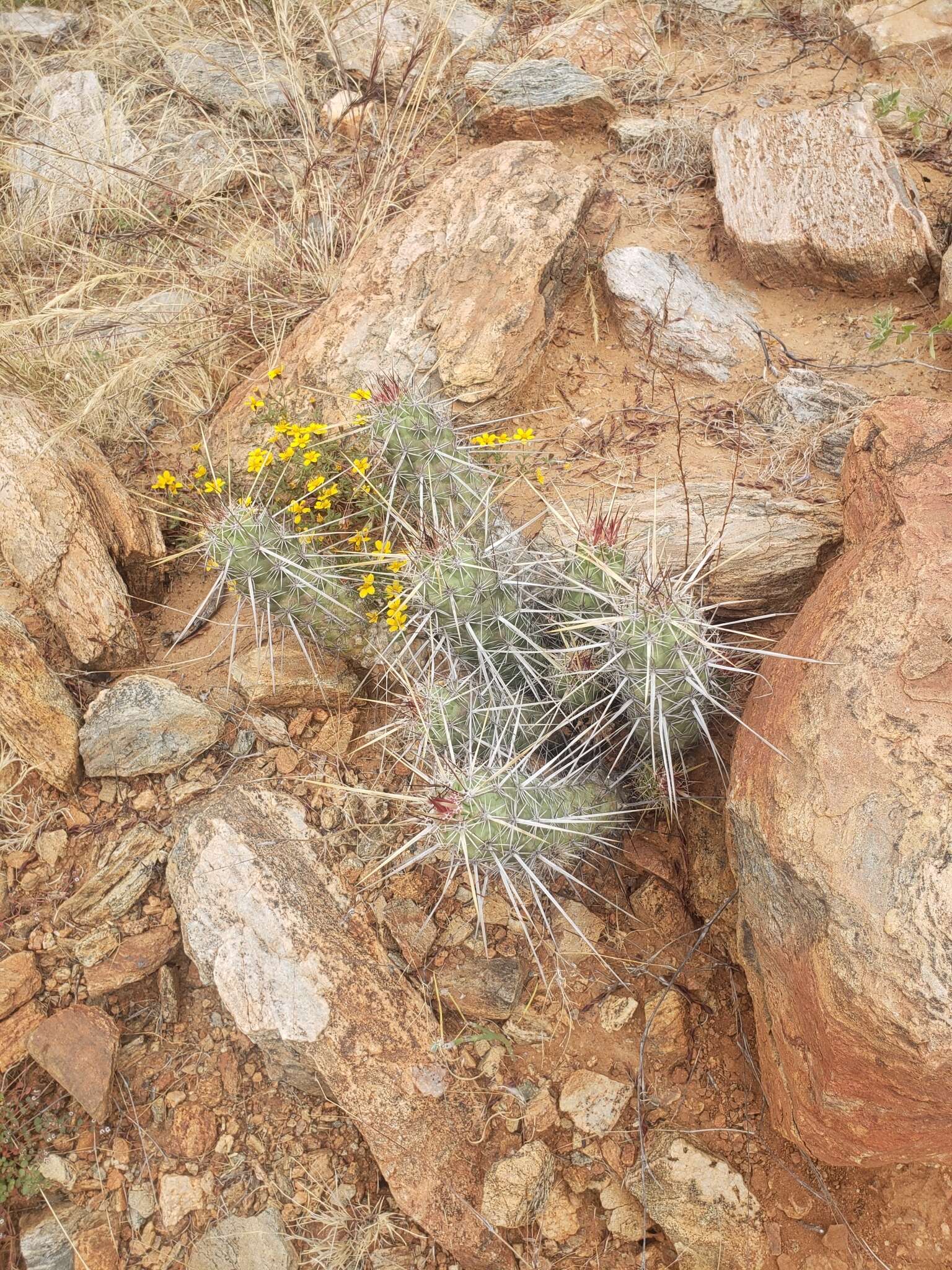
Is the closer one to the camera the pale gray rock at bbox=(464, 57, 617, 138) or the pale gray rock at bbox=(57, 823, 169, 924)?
the pale gray rock at bbox=(57, 823, 169, 924)

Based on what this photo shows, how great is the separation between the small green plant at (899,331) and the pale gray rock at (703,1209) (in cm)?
261

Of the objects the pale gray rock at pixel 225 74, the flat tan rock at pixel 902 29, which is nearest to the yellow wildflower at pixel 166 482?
the pale gray rock at pixel 225 74

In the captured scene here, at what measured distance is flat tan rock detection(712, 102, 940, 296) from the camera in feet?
11.8

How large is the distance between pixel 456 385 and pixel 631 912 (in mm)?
1870

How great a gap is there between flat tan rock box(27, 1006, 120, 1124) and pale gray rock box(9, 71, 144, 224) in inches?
145

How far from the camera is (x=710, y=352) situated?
11.7 feet

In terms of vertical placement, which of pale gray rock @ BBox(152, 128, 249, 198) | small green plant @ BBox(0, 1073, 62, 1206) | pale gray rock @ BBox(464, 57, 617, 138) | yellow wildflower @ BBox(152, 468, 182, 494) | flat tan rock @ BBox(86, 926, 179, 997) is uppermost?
pale gray rock @ BBox(152, 128, 249, 198)

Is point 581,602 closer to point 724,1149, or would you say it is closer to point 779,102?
point 724,1149

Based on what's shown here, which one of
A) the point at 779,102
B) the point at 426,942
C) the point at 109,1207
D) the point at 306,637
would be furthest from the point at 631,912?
the point at 779,102

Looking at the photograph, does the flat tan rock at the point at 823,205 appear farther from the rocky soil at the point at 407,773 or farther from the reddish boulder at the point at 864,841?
the reddish boulder at the point at 864,841

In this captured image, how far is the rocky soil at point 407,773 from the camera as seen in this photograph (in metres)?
2.04

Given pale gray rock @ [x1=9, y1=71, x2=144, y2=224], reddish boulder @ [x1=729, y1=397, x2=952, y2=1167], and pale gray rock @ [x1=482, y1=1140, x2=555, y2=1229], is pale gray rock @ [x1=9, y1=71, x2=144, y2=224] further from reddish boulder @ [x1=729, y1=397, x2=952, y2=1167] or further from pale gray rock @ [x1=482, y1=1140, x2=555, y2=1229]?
pale gray rock @ [x1=482, y1=1140, x2=555, y2=1229]

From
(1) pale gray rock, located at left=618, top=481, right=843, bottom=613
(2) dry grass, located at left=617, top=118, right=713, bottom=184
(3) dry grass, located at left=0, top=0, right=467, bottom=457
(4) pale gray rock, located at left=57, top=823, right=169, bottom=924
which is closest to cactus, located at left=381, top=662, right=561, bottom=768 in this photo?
(1) pale gray rock, located at left=618, top=481, right=843, bottom=613

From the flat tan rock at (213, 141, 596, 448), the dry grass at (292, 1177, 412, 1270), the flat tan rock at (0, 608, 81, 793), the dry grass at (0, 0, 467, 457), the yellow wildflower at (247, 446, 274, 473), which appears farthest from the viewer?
the dry grass at (0, 0, 467, 457)
